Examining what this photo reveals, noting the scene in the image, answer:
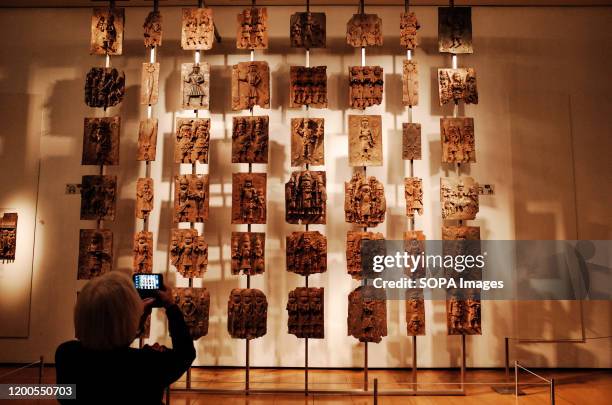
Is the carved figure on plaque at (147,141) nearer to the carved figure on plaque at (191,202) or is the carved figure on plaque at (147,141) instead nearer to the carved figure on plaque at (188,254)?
the carved figure on plaque at (191,202)

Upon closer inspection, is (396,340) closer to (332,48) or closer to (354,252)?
(354,252)

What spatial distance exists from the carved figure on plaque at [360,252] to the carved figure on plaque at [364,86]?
1.38 m

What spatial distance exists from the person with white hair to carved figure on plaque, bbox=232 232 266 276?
2867mm

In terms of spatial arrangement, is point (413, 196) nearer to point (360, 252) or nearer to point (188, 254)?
point (360, 252)

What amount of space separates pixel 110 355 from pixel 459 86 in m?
4.38

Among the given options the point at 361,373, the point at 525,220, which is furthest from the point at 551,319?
the point at 361,373

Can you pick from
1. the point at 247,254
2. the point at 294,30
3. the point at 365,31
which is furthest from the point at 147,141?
the point at 365,31

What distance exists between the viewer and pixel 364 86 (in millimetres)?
4922

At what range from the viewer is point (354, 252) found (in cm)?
472

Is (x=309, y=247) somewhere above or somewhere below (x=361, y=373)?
above

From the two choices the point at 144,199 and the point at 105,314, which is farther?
the point at 144,199

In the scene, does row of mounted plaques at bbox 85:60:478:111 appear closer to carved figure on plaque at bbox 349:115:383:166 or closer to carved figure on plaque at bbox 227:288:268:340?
carved figure on plaque at bbox 349:115:383:166

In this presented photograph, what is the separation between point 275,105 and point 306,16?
1.15 m

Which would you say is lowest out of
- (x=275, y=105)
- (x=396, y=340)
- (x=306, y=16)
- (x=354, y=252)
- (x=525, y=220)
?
(x=396, y=340)
